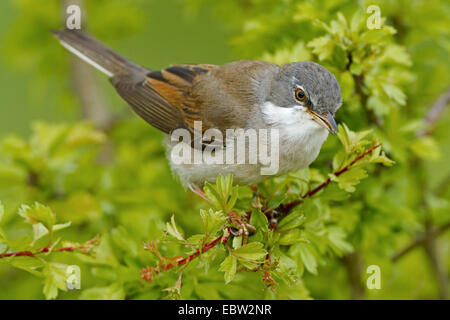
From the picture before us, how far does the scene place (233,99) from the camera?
11.1 ft

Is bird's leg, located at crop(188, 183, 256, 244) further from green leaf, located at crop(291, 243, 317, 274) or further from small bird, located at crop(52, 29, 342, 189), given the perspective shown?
small bird, located at crop(52, 29, 342, 189)

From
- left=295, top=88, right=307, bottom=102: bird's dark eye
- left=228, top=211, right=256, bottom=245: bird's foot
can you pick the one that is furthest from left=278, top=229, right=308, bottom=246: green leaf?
left=295, top=88, right=307, bottom=102: bird's dark eye

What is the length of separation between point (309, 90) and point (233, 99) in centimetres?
60

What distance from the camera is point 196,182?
354cm

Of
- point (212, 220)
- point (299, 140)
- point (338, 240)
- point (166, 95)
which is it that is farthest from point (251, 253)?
point (166, 95)

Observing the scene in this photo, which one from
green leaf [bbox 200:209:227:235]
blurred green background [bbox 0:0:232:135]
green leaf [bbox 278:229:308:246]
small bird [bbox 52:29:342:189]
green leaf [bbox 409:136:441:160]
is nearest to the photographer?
green leaf [bbox 200:209:227:235]

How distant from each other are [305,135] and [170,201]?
131 centimetres

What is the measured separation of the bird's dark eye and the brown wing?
76cm

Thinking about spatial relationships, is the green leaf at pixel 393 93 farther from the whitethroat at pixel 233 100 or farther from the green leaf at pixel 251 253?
the green leaf at pixel 251 253

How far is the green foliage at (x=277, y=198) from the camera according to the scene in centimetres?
253

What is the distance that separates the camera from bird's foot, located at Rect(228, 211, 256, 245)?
8.32 feet

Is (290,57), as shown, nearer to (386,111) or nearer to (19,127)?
(386,111)

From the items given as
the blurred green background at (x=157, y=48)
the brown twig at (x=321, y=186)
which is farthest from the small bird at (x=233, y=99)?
the blurred green background at (x=157, y=48)
